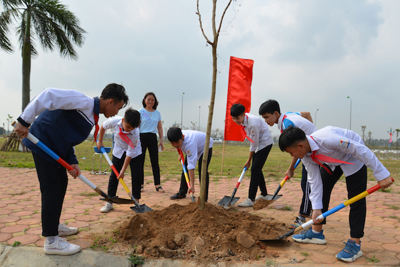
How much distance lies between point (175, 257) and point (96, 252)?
2.35 feet

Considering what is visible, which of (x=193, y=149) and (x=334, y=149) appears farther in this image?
(x=193, y=149)

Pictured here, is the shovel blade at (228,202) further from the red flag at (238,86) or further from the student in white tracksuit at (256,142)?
the red flag at (238,86)

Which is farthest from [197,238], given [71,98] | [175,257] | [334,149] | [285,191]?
[285,191]

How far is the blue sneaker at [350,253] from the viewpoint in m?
2.39

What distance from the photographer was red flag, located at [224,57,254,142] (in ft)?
23.4

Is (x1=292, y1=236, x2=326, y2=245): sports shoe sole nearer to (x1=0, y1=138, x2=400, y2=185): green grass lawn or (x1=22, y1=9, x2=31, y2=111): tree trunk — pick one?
(x1=0, y1=138, x2=400, y2=185): green grass lawn

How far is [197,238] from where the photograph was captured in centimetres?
266

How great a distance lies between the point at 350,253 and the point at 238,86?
527 centimetres

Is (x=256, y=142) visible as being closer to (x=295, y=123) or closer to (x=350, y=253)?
A: (x=295, y=123)

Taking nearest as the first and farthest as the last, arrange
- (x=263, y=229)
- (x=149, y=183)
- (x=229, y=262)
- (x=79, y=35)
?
(x=229, y=262), (x=263, y=229), (x=149, y=183), (x=79, y=35)

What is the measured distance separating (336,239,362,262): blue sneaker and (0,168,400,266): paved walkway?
5 centimetres

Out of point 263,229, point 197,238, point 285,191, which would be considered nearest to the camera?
point 197,238

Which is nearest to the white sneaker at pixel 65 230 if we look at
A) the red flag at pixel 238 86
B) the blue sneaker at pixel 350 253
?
the blue sneaker at pixel 350 253

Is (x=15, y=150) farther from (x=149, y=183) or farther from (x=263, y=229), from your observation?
(x=263, y=229)
